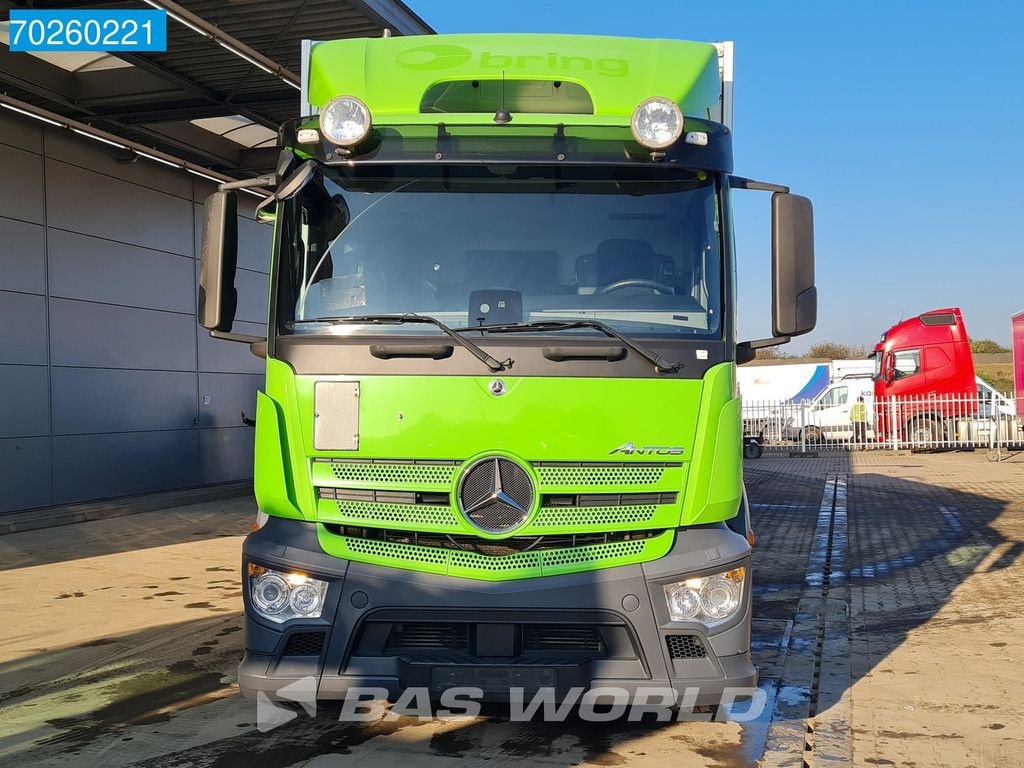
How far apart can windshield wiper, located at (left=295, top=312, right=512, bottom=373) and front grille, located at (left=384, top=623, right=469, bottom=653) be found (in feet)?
3.60

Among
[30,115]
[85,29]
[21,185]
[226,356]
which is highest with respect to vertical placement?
[85,29]

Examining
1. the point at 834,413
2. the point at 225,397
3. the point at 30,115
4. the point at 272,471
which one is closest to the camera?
the point at 272,471

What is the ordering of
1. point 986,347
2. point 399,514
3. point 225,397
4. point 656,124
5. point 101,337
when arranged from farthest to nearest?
point 986,347, point 225,397, point 101,337, point 656,124, point 399,514

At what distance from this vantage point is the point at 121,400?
15688mm

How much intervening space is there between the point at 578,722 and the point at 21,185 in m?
11.9

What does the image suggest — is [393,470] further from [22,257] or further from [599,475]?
[22,257]

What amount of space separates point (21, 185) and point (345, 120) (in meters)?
10.9

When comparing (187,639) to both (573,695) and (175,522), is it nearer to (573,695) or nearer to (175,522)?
(573,695)

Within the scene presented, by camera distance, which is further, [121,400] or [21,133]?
[121,400]

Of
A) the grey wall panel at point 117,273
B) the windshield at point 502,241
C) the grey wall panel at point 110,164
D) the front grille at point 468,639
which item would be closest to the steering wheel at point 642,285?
the windshield at point 502,241

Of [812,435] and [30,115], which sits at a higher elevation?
[30,115]

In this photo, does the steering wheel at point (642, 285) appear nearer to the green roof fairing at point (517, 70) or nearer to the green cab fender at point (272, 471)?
the green roof fairing at point (517, 70)

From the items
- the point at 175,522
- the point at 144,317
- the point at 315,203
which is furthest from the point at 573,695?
the point at 144,317

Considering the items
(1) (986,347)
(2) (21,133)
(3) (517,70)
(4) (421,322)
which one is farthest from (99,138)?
(1) (986,347)
